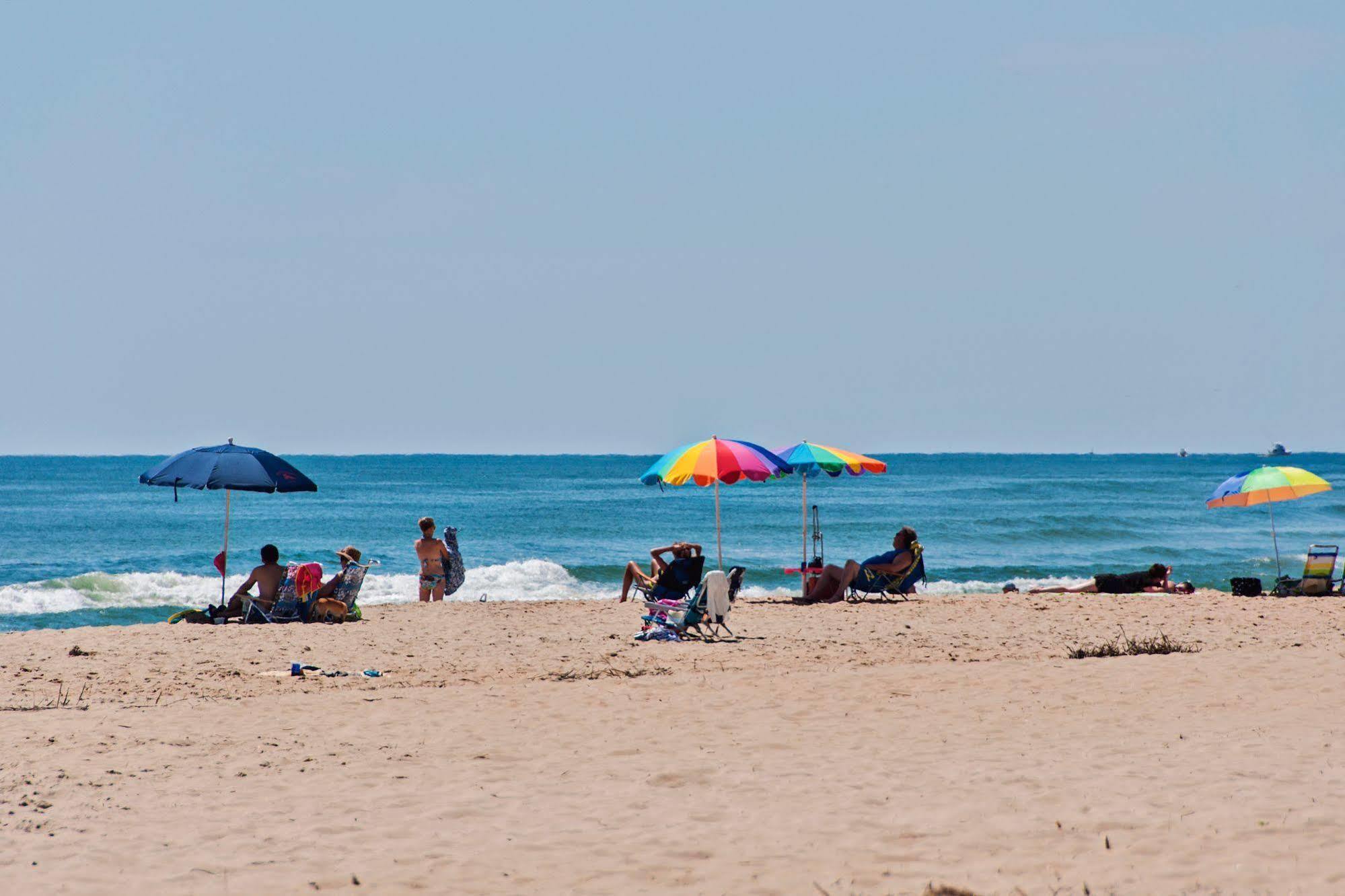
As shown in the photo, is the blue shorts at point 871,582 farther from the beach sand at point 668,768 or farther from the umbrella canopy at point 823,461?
the beach sand at point 668,768

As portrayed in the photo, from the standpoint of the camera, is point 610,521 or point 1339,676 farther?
point 610,521

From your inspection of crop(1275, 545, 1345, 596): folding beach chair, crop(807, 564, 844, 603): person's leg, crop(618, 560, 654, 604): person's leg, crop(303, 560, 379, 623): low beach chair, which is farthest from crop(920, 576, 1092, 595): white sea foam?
crop(303, 560, 379, 623): low beach chair

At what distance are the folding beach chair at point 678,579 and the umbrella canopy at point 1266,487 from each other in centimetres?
776

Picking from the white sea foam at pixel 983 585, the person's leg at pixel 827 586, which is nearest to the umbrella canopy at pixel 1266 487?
the person's leg at pixel 827 586

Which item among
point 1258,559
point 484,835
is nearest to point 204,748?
point 484,835

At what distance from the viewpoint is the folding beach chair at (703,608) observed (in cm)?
1153

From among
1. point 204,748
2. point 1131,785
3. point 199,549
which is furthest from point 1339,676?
point 199,549

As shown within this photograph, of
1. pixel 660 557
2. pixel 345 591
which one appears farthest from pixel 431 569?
pixel 660 557

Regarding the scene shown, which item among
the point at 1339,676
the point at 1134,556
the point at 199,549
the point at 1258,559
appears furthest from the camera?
the point at 199,549

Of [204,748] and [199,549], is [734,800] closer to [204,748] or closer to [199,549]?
[204,748]

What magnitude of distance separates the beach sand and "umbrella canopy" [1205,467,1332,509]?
16.8 ft

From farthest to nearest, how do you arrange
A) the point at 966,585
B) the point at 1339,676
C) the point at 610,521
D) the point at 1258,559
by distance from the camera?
the point at 610,521, the point at 1258,559, the point at 966,585, the point at 1339,676

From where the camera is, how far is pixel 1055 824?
527 cm

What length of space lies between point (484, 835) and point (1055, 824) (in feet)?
8.07
